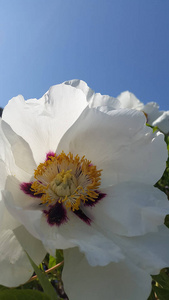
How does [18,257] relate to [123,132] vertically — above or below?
below

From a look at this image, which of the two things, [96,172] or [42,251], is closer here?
[42,251]

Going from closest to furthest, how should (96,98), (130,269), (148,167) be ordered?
(130,269)
(148,167)
(96,98)

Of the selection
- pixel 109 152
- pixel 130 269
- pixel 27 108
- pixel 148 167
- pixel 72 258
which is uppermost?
pixel 27 108

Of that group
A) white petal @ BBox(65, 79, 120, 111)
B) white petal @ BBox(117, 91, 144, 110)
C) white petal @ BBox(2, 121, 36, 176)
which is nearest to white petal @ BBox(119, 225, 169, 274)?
white petal @ BBox(2, 121, 36, 176)

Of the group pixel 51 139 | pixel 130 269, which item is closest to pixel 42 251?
pixel 130 269

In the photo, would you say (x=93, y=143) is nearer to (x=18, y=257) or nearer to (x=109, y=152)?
(x=109, y=152)

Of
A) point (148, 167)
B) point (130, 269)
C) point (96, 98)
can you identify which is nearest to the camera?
point (130, 269)

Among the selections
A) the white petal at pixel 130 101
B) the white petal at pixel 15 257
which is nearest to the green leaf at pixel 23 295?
the white petal at pixel 15 257
